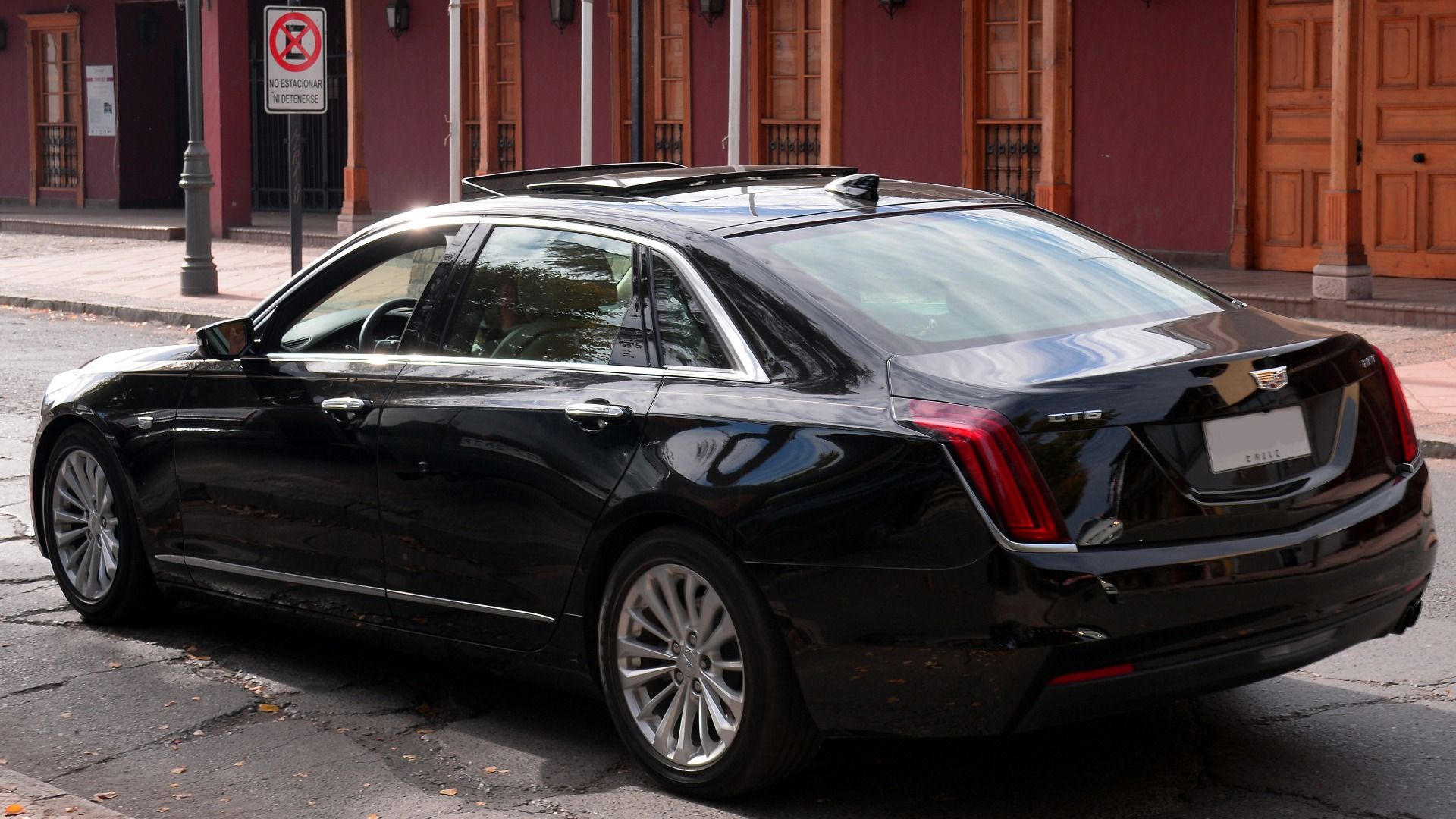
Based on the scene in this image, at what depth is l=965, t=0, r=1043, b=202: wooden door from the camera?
19.1 meters

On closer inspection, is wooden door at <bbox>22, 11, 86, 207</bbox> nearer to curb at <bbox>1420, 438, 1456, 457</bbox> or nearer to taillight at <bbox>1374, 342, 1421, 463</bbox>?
curb at <bbox>1420, 438, 1456, 457</bbox>

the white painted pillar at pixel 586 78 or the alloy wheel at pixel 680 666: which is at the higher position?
the white painted pillar at pixel 586 78

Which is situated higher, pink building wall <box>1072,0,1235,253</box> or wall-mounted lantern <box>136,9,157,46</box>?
wall-mounted lantern <box>136,9,157,46</box>

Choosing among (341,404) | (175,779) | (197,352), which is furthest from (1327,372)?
(197,352)

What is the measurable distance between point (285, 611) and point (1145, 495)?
112 inches

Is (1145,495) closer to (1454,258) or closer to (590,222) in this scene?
(590,222)

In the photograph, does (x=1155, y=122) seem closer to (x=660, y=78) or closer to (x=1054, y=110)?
(x=1054, y=110)

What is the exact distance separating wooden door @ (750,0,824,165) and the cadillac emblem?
56.1ft

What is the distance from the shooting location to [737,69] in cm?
1789

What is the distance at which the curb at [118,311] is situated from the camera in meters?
17.1

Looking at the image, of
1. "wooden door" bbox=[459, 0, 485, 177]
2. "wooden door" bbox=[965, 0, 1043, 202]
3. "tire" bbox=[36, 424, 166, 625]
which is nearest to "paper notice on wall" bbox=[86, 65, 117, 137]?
"wooden door" bbox=[459, 0, 485, 177]

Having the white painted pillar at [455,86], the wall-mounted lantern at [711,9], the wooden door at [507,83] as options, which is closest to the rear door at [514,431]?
the white painted pillar at [455,86]

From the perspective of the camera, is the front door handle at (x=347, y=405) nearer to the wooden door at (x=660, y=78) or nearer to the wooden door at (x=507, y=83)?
the wooden door at (x=660, y=78)

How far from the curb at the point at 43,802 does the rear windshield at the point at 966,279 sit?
2076mm
